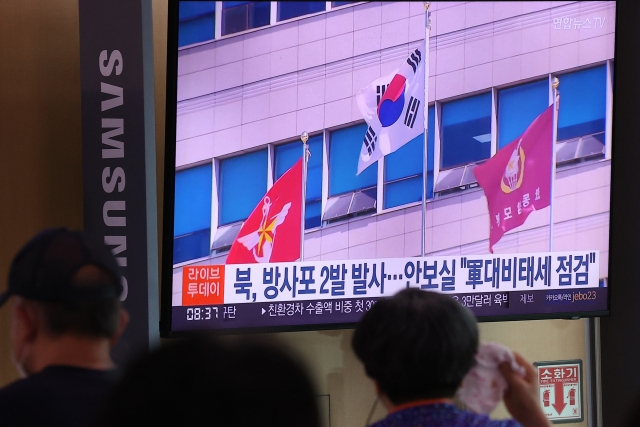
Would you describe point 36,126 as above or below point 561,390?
above

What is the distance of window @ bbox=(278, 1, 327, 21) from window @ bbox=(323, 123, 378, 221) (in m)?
0.47

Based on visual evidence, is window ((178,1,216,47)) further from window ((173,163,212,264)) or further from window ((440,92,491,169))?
window ((440,92,491,169))

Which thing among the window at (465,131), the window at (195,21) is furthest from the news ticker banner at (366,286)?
the window at (195,21)

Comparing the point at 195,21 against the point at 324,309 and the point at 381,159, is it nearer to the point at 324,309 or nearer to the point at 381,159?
the point at 381,159

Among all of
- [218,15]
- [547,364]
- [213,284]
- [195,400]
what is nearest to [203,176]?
[213,284]

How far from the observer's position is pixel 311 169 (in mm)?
2773

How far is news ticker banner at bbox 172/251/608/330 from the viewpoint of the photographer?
269cm

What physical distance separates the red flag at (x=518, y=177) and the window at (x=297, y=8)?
91 cm

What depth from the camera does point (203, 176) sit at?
2662 millimetres

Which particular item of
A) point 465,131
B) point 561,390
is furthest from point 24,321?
point 561,390

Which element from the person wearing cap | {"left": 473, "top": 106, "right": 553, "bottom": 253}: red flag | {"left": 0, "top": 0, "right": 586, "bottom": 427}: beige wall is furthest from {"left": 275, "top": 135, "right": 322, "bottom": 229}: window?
the person wearing cap

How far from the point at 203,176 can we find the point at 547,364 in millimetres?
1751

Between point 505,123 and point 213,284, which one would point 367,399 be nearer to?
point 213,284

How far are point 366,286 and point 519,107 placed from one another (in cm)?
99
